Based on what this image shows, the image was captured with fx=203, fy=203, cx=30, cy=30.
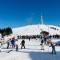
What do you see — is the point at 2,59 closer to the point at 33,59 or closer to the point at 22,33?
the point at 33,59

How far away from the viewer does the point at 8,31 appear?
11269 cm

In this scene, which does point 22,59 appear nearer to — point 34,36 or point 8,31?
point 34,36

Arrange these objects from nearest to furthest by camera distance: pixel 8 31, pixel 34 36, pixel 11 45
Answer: pixel 11 45, pixel 34 36, pixel 8 31

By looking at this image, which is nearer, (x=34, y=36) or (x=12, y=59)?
(x=12, y=59)

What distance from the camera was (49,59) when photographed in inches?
684

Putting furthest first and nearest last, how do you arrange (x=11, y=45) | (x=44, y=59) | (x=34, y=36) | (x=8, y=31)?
(x=8, y=31) → (x=34, y=36) → (x=11, y=45) → (x=44, y=59)

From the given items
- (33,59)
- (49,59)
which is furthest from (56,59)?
A: (33,59)

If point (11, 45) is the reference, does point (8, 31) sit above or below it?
above

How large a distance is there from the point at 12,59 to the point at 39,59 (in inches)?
91.2

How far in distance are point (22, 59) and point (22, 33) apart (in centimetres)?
6898

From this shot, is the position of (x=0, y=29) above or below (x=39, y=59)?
above

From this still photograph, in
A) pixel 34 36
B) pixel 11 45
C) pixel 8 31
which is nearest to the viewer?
pixel 11 45

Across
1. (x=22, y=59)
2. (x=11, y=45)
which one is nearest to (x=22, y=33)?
(x=11, y=45)

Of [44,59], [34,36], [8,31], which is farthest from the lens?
[8,31]
